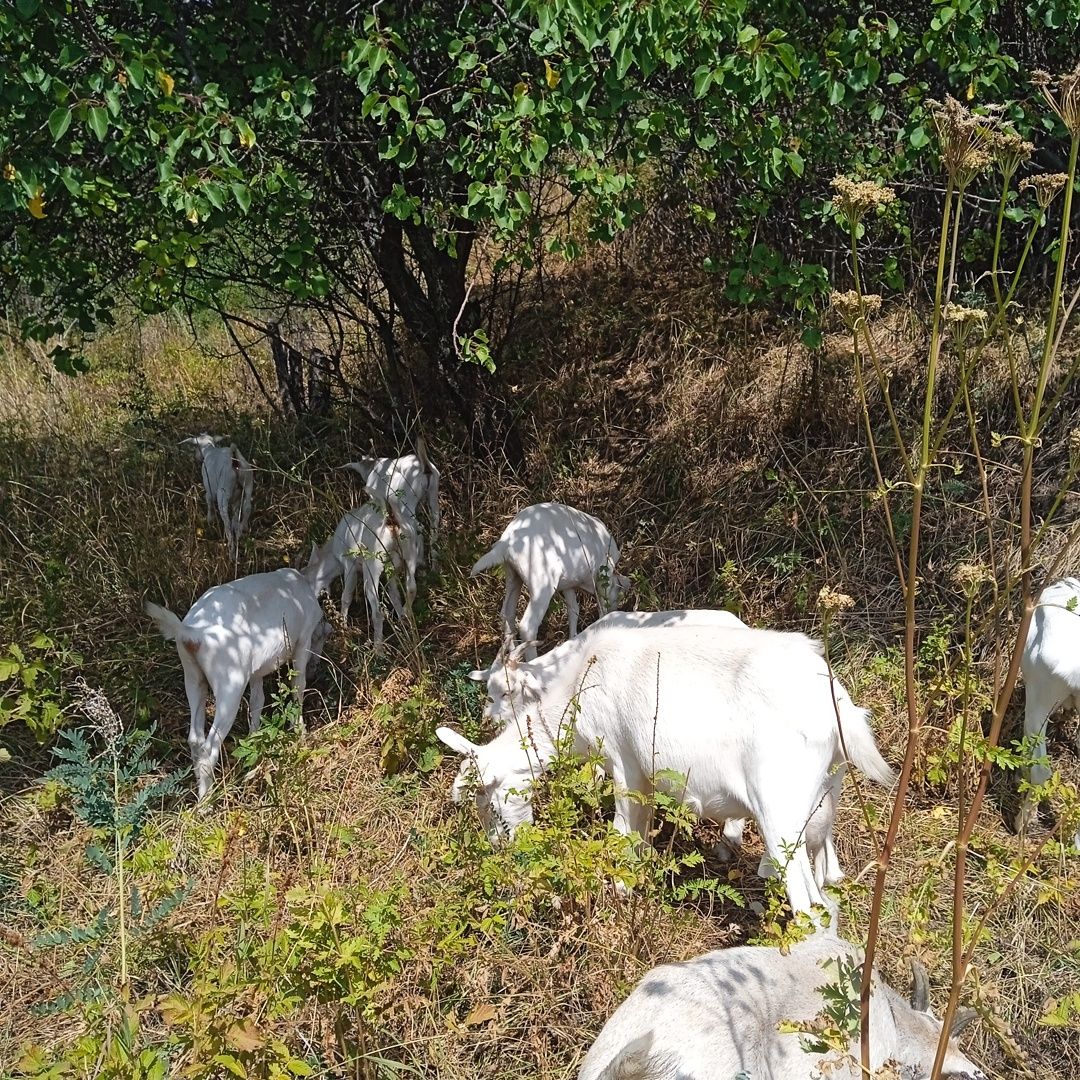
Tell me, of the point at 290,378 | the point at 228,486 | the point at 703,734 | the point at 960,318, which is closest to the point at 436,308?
the point at 228,486

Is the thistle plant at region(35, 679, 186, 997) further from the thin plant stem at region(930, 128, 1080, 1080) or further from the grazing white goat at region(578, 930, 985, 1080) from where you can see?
the thin plant stem at region(930, 128, 1080, 1080)

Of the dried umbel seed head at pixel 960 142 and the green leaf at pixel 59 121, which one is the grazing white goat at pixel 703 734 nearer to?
the dried umbel seed head at pixel 960 142

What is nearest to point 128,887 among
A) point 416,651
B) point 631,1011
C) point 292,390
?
point 416,651

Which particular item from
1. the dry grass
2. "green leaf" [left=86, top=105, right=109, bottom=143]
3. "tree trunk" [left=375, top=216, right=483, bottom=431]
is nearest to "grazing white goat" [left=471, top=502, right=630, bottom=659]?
the dry grass

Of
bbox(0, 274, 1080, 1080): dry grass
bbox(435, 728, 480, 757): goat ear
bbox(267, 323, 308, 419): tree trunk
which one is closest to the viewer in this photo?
bbox(0, 274, 1080, 1080): dry grass

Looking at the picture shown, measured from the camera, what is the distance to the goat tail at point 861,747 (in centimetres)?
404

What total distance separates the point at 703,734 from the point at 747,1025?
1463mm

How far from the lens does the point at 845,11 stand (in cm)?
596

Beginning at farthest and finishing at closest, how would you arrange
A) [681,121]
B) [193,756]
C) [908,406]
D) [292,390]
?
[292,390]
[908,406]
[193,756]
[681,121]

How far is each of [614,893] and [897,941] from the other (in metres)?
1.05

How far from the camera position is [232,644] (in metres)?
5.33

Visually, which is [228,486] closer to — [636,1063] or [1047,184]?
[636,1063]

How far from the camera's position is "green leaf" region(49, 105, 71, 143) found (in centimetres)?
368

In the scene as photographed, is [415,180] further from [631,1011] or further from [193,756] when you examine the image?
[631,1011]
